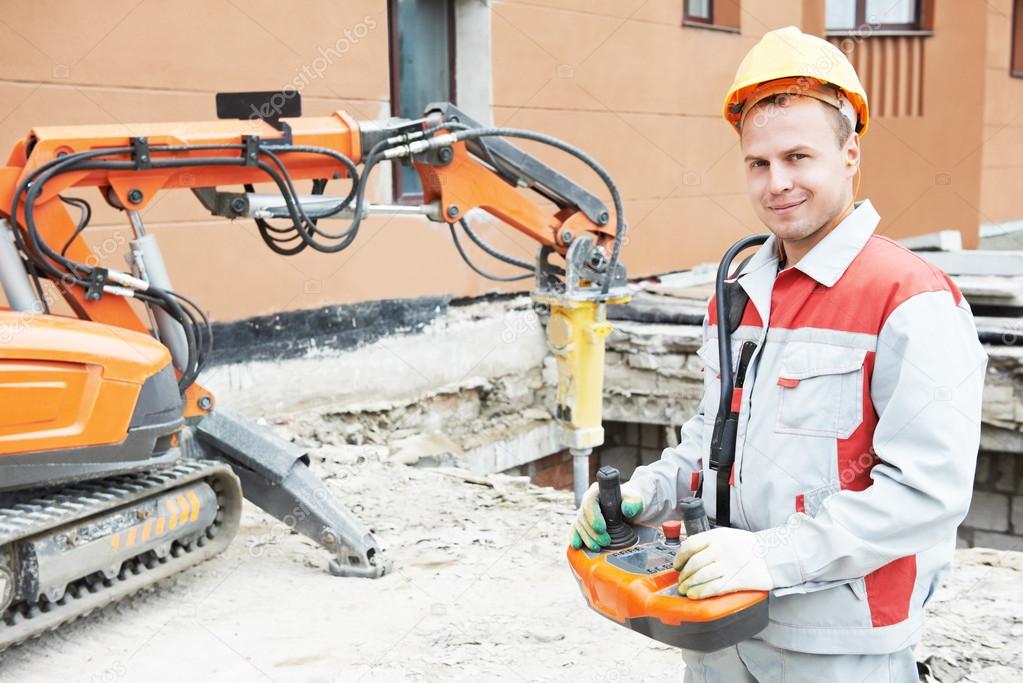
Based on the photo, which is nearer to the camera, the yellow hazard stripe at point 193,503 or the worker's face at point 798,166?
the worker's face at point 798,166

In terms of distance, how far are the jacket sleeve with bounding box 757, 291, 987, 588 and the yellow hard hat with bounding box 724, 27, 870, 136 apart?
35 centimetres

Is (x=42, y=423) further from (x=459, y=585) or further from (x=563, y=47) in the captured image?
(x=563, y=47)

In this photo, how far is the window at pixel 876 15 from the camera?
11586 millimetres

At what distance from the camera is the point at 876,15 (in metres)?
11.7

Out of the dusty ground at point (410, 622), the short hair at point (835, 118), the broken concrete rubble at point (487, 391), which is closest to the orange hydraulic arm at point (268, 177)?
the dusty ground at point (410, 622)

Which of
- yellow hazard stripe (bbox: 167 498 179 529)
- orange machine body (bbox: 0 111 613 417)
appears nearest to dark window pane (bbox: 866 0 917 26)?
orange machine body (bbox: 0 111 613 417)

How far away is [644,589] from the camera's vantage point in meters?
1.61

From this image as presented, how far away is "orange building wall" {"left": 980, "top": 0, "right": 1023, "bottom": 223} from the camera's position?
40.1 feet

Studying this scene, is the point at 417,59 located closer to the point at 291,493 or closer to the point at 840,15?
the point at 291,493

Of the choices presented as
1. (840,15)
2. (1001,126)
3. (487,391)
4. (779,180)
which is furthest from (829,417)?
(1001,126)

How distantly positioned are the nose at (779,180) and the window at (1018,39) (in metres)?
13.3

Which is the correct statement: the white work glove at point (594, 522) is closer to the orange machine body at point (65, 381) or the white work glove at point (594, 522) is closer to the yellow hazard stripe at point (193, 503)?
the orange machine body at point (65, 381)

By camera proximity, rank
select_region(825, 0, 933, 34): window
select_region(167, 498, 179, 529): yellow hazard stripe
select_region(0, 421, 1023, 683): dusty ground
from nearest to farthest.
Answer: select_region(0, 421, 1023, 683): dusty ground, select_region(167, 498, 179, 529): yellow hazard stripe, select_region(825, 0, 933, 34): window

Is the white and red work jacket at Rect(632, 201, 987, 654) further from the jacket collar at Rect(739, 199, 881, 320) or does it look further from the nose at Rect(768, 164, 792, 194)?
the nose at Rect(768, 164, 792, 194)
